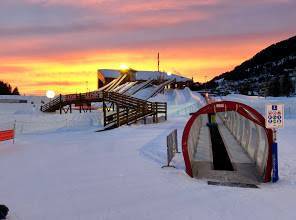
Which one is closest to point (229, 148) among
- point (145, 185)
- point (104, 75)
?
point (145, 185)

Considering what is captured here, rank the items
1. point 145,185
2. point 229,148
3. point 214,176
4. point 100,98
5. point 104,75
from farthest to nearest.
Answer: point 104,75
point 100,98
point 229,148
point 214,176
point 145,185

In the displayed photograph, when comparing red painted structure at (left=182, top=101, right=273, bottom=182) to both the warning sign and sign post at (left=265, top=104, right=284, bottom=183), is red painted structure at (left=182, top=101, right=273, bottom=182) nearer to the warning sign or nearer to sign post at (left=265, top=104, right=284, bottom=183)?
sign post at (left=265, top=104, right=284, bottom=183)

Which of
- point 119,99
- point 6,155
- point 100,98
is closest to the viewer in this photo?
point 6,155

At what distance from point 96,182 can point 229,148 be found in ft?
31.2

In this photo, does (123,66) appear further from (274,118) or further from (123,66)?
(274,118)

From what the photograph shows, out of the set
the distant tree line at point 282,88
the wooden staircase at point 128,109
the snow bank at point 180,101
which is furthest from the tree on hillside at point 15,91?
the wooden staircase at point 128,109

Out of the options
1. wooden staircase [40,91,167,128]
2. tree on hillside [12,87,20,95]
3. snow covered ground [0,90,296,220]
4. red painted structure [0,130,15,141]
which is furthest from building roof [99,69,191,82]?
snow covered ground [0,90,296,220]

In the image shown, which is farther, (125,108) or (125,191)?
(125,108)

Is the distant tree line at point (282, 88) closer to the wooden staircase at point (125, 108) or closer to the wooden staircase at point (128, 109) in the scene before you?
the wooden staircase at point (125, 108)

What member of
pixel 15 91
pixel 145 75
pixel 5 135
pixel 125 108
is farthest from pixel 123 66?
pixel 5 135

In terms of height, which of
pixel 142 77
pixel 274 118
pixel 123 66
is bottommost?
pixel 274 118

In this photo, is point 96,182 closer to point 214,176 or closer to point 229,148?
point 214,176

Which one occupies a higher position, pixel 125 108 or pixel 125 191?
pixel 125 108

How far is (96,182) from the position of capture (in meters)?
10.8
